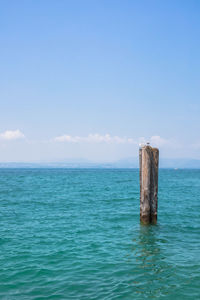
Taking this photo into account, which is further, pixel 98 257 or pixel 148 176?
pixel 148 176

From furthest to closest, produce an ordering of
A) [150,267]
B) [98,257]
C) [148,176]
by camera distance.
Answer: [148,176], [98,257], [150,267]

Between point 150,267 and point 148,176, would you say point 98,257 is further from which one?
point 148,176

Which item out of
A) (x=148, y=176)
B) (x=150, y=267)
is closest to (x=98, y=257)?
(x=150, y=267)

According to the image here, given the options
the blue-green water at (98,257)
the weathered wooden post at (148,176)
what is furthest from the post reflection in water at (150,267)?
the weathered wooden post at (148,176)

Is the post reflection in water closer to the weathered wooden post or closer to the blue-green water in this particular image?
the blue-green water

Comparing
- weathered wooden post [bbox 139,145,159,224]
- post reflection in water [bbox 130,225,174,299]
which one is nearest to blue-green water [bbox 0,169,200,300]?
post reflection in water [bbox 130,225,174,299]

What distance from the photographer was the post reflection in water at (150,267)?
328 inches

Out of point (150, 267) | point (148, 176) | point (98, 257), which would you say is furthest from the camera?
point (148, 176)

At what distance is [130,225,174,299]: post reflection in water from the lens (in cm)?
834

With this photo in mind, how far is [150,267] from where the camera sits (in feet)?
32.7

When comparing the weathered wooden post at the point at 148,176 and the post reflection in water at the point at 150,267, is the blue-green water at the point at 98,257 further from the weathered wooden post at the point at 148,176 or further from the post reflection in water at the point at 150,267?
the weathered wooden post at the point at 148,176

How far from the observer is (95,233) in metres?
14.5

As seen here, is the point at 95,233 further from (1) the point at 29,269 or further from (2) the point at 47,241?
(1) the point at 29,269

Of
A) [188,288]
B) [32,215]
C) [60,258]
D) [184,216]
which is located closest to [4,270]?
[60,258]
